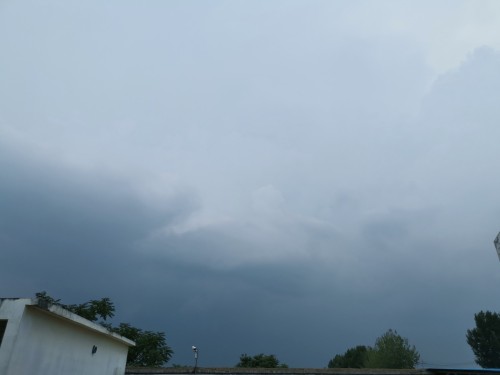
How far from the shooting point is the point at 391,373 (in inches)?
895

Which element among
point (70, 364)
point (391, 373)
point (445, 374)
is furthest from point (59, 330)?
point (445, 374)

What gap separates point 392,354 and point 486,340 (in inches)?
681

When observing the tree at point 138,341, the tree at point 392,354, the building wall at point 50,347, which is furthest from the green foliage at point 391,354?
the building wall at point 50,347

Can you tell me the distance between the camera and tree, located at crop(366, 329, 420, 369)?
64562mm

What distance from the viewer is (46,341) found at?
12.6 metres

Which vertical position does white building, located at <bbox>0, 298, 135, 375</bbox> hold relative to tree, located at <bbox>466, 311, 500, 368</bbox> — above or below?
below

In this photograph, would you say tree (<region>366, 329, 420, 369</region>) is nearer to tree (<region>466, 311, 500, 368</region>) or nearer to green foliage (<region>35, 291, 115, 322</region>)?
tree (<region>466, 311, 500, 368</region>)

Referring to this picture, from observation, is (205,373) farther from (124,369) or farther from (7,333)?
(7,333)

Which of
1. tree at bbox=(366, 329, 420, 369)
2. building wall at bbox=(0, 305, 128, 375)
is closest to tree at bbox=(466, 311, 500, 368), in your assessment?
tree at bbox=(366, 329, 420, 369)

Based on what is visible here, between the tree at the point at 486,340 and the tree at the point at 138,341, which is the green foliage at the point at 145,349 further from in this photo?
the tree at the point at 486,340

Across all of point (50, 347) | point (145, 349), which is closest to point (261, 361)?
point (145, 349)

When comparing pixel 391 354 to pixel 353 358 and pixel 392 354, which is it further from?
pixel 353 358

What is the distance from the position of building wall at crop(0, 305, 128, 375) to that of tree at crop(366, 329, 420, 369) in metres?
58.6

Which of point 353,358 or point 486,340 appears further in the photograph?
point 353,358
